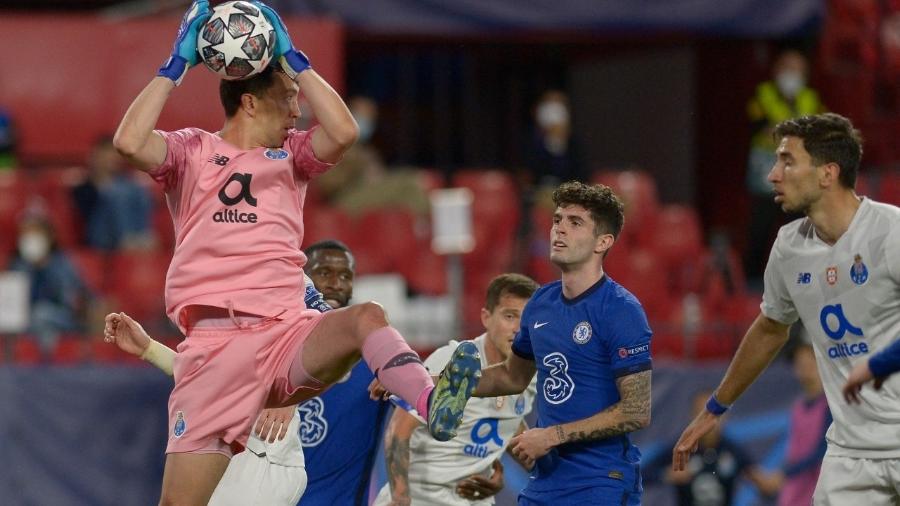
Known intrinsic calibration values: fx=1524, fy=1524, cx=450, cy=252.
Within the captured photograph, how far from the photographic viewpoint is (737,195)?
1847 cm

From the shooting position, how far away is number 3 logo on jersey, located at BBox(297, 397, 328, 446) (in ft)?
25.4

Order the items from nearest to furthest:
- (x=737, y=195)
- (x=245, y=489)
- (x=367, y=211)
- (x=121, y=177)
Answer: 1. (x=245, y=489)
2. (x=121, y=177)
3. (x=367, y=211)
4. (x=737, y=195)

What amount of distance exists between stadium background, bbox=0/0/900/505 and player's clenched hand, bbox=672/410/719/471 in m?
4.23

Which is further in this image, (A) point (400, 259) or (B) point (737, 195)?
(B) point (737, 195)

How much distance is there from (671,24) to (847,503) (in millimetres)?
10407

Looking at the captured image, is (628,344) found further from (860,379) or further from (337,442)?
(337,442)

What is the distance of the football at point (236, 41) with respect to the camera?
19.0ft

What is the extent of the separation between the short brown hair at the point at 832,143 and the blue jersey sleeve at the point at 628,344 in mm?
1059

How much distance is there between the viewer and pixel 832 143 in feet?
21.3

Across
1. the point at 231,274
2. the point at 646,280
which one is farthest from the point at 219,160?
the point at 646,280

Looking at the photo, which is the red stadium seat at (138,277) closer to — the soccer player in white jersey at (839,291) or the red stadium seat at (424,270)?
→ the red stadium seat at (424,270)

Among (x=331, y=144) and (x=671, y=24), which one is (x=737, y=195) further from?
(x=331, y=144)

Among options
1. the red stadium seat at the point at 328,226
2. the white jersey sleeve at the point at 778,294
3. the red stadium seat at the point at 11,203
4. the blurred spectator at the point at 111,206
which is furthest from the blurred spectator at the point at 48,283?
the white jersey sleeve at the point at 778,294

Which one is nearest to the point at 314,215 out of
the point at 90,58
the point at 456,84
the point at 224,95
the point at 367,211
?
the point at 367,211
